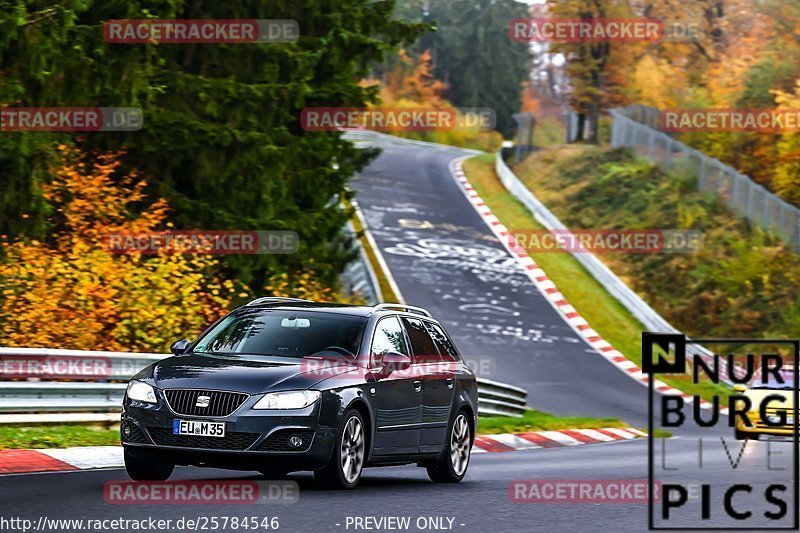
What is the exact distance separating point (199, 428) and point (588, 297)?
32081 millimetres

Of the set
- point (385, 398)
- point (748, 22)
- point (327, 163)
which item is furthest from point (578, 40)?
point (385, 398)

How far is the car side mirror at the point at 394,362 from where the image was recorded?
12.2 m

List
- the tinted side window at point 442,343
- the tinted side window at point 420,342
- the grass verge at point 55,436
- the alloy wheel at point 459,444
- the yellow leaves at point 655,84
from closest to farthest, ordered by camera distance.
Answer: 1. the tinted side window at point 420,342
2. the alloy wheel at point 459,444
3. the tinted side window at point 442,343
4. the grass verge at point 55,436
5. the yellow leaves at point 655,84

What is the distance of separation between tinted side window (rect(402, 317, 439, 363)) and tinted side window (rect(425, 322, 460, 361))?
0.15 meters

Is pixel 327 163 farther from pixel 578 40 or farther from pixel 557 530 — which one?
pixel 578 40

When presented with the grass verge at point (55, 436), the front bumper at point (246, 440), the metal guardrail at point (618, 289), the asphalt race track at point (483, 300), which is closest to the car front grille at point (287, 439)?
the front bumper at point (246, 440)

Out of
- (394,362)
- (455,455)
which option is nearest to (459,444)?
(455,455)

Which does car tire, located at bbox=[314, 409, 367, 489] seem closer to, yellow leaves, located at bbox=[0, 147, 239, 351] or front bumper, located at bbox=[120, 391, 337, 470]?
front bumper, located at bbox=[120, 391, 337, 470]

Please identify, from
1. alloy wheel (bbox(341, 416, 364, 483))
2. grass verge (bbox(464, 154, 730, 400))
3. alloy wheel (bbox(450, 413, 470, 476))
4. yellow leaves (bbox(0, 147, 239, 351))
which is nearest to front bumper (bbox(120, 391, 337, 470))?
alloy wheel (bbox(341, 416, 364, 483))

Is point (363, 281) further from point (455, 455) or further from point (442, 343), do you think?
point (455, 455)

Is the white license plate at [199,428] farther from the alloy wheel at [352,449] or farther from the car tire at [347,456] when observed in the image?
the alloy wheel at [352,449]

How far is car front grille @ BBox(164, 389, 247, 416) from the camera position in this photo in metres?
10.9

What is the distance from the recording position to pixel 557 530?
378 inches

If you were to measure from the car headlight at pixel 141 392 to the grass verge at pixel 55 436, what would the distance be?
3.19 m
